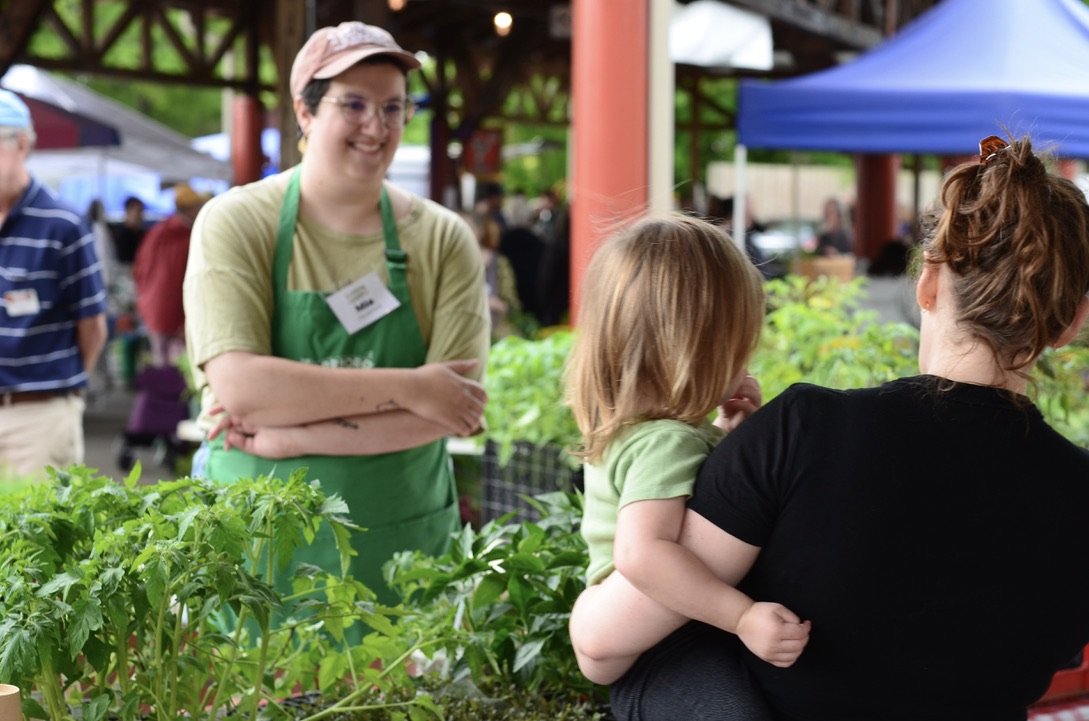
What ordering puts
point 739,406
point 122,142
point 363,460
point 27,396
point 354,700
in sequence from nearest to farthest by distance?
point 739,406 → point 354,700 → point 363,460 → point 27,396 → point 122,142

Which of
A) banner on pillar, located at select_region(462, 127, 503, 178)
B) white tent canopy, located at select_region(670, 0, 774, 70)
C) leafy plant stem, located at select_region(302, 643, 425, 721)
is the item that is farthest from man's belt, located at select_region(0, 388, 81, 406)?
banner on pillar, located at select_region(462, 127, 503, 178)

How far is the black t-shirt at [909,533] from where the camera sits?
1.42 metres

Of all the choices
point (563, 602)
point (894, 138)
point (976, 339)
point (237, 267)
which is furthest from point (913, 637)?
point (894, 138)

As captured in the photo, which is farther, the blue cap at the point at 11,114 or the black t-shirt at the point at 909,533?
the blue cap at the point at 11,114

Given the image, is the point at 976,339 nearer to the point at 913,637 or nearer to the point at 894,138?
the point at 913,637

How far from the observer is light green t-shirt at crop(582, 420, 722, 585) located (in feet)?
4.97

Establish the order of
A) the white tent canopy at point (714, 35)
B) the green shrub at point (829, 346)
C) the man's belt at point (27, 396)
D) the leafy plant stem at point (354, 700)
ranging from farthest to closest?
the white tent canopy at point (714, 35)
the man's belt at point (27, 396)
the green shrub at point (829, 346)
the leafy plant stem at point (354, 700)

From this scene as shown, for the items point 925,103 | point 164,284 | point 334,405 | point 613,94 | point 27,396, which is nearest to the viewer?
point 334,405

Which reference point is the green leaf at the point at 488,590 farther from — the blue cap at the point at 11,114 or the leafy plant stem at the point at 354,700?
the blue cap at the point at 11,114

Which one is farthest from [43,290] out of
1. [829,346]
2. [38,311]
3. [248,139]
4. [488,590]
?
[248,139]

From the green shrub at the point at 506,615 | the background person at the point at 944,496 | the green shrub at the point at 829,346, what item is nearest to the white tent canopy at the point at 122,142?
the green shrub at the point at 829,346

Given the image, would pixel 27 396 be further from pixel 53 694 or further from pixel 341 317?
pixel 53 694

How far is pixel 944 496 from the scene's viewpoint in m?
1.43

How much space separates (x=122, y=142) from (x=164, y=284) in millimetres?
3987
